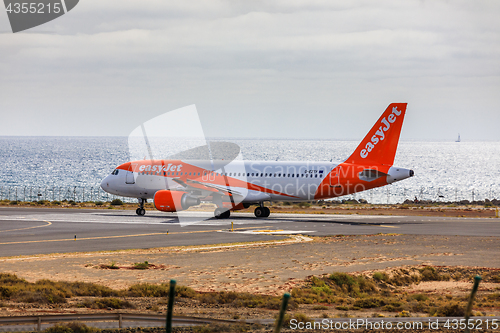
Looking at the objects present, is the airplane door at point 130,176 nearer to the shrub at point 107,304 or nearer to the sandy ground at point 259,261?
the sandy ground at point 259,261

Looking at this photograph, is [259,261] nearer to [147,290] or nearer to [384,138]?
[147,290]

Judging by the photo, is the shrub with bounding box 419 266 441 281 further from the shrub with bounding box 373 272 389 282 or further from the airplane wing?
the airplane wing

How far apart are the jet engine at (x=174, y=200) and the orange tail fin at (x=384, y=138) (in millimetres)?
13413

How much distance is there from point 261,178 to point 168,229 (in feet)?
32.7

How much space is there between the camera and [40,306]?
15.9 m

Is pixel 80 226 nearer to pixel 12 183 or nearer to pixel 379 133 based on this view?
pixel 379 133

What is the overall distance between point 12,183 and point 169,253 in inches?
4692

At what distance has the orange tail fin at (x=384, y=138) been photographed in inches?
1634

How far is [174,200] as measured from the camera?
43969 millimetres

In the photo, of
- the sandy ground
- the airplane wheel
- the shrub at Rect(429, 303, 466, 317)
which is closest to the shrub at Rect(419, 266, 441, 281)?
the sandy ground

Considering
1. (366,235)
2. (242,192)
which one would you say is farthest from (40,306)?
(242,192)

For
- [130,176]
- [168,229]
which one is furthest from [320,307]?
[130,176]

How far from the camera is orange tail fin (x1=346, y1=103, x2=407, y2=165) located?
41500 millimetres

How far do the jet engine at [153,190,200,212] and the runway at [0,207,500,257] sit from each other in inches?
49.1
